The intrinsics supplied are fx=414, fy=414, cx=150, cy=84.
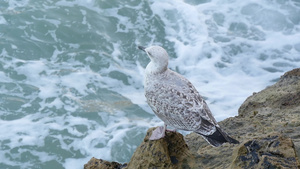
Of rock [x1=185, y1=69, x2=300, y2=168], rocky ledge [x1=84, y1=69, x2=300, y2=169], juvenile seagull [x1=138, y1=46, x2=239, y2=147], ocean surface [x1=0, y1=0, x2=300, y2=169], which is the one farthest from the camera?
ocean surface [x1=0, y1=0, x2=300, y2=169]

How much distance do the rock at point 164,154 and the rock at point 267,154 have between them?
0.74m

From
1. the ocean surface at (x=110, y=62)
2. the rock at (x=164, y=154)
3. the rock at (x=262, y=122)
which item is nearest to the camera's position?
the rock at (x=164, y=154)

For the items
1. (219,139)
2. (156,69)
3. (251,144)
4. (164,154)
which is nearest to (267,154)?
(251,144)

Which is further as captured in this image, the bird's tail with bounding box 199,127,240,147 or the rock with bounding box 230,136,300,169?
the bird's tail with bounding box 199,127,240,147

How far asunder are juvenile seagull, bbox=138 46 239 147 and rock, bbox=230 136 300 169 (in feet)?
1.78

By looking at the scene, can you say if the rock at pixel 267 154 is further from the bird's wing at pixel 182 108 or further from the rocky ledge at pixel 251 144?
the bird's wing at pixel 182 108

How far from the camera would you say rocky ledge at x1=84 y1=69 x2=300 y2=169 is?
3.46 m

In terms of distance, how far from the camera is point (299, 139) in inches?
176

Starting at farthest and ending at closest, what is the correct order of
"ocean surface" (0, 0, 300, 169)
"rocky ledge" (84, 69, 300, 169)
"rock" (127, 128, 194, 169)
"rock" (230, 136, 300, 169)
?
"ocean surface" (0, 0, 300, 169)
"rock" (127, 128, 194, 169)
"rocky ledge" (84, 69, 300, 169)
"rock" (230, 136, 300, 169)

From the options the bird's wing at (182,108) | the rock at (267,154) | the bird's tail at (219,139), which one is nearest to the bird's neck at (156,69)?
the bird's wing at (182,108)

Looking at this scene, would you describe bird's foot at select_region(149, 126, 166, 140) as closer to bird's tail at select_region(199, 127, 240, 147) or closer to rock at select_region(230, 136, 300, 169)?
bird's tail at select_region(199, 127, 240, 147)

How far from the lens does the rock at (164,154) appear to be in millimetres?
4070

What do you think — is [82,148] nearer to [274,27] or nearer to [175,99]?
[175,99]

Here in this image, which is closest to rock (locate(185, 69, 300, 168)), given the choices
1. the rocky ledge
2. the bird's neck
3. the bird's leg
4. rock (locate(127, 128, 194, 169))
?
the rocky ledge
